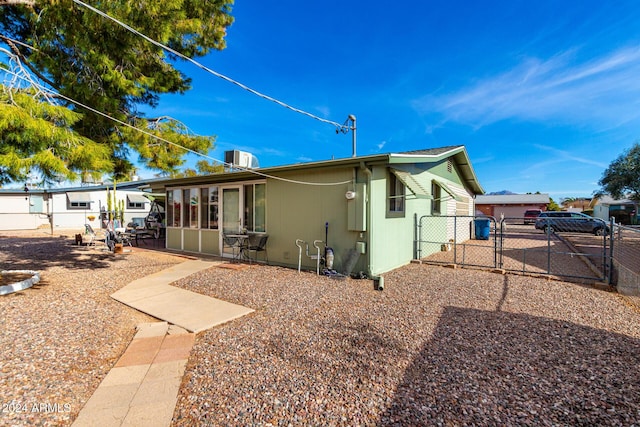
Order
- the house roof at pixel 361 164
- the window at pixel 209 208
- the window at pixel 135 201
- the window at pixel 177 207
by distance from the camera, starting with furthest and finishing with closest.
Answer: the window at pixel 135 201
the window at pixel 177 207
the window at pixel 209 208
the house roof at pixel 361 164

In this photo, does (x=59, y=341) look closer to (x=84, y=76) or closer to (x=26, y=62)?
(x=84, y=76)

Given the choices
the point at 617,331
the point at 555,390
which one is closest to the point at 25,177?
the point at 555,390

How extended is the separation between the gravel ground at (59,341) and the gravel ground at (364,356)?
0.05ft

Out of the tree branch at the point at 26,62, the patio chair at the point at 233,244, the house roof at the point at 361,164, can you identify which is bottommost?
the patio chair at the point at 233,244

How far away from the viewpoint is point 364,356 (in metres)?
3.12

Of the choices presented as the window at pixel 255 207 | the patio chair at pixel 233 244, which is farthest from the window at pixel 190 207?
the window at pixel 255 207

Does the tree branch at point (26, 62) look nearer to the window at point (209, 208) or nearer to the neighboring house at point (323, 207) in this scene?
the neighboring house at point (323, 207)

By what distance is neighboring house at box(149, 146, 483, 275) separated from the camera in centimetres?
664

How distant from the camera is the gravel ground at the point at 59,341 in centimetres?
235

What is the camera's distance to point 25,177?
184 inches

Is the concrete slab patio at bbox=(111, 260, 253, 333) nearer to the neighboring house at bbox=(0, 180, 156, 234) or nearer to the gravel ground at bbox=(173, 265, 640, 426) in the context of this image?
the gravel ground at bbox=(173, 265, 640, 426)

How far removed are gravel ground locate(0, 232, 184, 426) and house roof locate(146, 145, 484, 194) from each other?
3.63 meters

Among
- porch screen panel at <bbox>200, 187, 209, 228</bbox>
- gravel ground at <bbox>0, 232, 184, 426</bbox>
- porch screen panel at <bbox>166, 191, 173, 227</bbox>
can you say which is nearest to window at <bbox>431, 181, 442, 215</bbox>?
porch screen panel at <bbox>200, 187, 209, 228</bbox>

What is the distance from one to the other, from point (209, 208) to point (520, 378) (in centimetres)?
928
